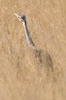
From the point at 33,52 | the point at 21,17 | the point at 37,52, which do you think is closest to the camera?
the point at 21,17

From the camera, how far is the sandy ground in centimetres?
2545

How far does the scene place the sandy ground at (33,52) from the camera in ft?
83.5

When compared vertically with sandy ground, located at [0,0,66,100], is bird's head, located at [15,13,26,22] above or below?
above

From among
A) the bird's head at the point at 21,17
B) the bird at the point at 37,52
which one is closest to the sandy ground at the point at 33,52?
the bird at the point at 37,52

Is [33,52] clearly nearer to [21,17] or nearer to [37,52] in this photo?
[37,52]

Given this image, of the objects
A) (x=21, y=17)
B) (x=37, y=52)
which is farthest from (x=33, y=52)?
(x=21, y=17)

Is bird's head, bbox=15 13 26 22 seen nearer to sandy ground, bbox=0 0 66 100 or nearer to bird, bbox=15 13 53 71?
bird, bbox=15 13 53 71

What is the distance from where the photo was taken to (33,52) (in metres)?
25.5

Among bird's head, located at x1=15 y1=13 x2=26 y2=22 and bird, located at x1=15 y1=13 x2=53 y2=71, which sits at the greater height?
bird's head, located at x1=15 y1=13 x2=26 y2=22

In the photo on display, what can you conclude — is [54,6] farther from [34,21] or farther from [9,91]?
[9,91]

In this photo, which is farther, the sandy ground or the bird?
the sandy ground

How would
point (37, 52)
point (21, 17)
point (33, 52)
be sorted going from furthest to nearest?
point (33, 52) < point (37, 52) < point (21, 17)

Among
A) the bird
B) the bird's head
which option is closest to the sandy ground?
the bird

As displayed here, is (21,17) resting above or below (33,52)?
above
